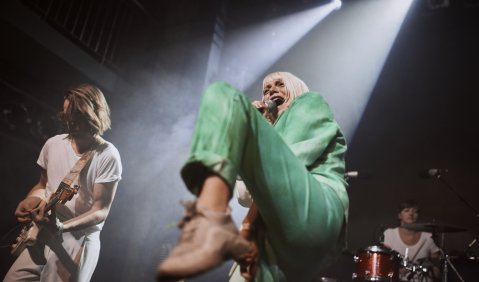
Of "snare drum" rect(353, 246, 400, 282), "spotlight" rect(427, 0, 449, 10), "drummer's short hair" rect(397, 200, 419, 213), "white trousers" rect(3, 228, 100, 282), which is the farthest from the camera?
"spotlight" rect(427, 0, 449, 10)

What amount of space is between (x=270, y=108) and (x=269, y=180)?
89 centimetres

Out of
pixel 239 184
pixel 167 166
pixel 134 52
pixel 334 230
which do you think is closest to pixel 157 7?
pixel 134 52

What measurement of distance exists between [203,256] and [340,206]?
0.70 metres

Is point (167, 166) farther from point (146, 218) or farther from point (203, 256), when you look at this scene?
point (203, 256)

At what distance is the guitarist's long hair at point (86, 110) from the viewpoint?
352cm

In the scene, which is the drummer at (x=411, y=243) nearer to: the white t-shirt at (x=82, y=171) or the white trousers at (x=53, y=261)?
the white t-shirt at (x=82, y=171)

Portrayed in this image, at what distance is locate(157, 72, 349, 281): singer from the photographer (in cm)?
103

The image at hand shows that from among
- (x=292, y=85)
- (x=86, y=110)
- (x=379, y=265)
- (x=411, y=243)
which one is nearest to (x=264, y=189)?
(x=292, y=85)

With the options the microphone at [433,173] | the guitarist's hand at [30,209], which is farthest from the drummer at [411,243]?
the guitarist's hand at [30,209]

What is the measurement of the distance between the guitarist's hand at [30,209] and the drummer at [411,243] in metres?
4.00

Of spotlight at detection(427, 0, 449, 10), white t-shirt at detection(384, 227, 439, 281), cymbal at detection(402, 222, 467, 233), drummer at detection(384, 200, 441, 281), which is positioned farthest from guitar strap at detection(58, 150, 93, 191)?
spotlight at detection(427, 0, 449, 10)

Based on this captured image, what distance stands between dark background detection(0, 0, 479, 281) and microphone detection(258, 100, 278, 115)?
7.86 ft

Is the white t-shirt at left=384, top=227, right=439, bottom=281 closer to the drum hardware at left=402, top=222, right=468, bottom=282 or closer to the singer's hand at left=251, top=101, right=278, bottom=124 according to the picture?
the drum hardware at left=402, top=222, right=468, bottom=282

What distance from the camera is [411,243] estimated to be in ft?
18.3
